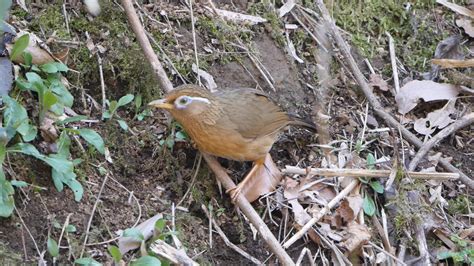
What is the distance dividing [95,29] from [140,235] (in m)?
1.81

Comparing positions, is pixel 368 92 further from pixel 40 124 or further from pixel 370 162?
pixel 40 124

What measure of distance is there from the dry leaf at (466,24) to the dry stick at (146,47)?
312 centimetres

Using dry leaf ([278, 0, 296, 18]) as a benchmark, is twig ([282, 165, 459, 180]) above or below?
below

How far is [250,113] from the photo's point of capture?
5324mm

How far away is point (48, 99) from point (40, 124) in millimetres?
206

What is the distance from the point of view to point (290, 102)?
19.2ft

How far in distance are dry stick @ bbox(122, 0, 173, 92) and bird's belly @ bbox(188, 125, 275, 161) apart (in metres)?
0.39

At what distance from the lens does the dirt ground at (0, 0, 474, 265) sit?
439cm

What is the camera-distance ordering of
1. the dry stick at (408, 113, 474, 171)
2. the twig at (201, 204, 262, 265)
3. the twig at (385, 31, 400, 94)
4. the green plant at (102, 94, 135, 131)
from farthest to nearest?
the twig at (385, 31, 400, 94)
the dry stick at (408, 113, 474, 171)
the green plant at (102, 94, 135, 131)
the twig at (201, 204, 262, 265)

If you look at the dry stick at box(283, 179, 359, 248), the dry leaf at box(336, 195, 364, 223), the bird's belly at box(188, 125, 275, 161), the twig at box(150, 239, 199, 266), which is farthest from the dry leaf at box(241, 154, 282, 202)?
the twig at box(150, 239, 199, 266)

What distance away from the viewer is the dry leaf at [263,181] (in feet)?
16.9

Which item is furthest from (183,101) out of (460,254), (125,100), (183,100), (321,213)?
(460,254)

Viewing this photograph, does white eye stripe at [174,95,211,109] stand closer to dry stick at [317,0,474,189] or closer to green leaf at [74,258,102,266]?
green leaf at [74,258,102,266]

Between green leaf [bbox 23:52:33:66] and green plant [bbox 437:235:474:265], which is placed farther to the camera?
green plant [bbox 437:235:474:265]
